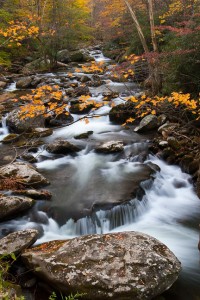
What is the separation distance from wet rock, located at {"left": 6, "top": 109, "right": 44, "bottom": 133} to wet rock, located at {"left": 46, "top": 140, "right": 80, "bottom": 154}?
5.66 ft

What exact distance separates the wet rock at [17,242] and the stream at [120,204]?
0.55 metres

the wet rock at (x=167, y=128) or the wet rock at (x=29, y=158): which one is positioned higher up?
the wet rock at (x=167, y=128)

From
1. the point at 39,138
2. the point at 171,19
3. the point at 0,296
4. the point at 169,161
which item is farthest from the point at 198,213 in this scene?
the point at 171,19

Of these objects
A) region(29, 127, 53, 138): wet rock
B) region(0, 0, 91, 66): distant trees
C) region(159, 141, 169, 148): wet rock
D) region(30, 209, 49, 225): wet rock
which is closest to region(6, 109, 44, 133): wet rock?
region(29, 127, 53, 138): wet rock

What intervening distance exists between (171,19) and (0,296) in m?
14.4

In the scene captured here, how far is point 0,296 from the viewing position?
2.63 metres

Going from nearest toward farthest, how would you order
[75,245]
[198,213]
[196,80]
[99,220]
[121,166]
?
[75,245] < [99,220] < [198,213] < [121,166] < [196,80]

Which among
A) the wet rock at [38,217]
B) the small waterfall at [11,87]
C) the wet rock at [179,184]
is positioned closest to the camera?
the wet rock at [38,217]

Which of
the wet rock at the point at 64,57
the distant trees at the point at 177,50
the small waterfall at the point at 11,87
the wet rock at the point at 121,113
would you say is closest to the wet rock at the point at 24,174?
the wet rock at the point at 121,113

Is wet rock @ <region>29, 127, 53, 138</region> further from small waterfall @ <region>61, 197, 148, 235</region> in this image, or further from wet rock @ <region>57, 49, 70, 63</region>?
wet rock @ <region>57, 49, 70, 63</region>

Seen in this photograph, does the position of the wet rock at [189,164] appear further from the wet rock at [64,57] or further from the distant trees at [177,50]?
the wet rock at [64,57]

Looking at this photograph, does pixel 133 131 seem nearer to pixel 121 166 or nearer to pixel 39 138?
pixel 121 166

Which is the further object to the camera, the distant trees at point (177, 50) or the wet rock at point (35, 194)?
the distant trees at point (177, 50)

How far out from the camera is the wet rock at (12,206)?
5340 mm
